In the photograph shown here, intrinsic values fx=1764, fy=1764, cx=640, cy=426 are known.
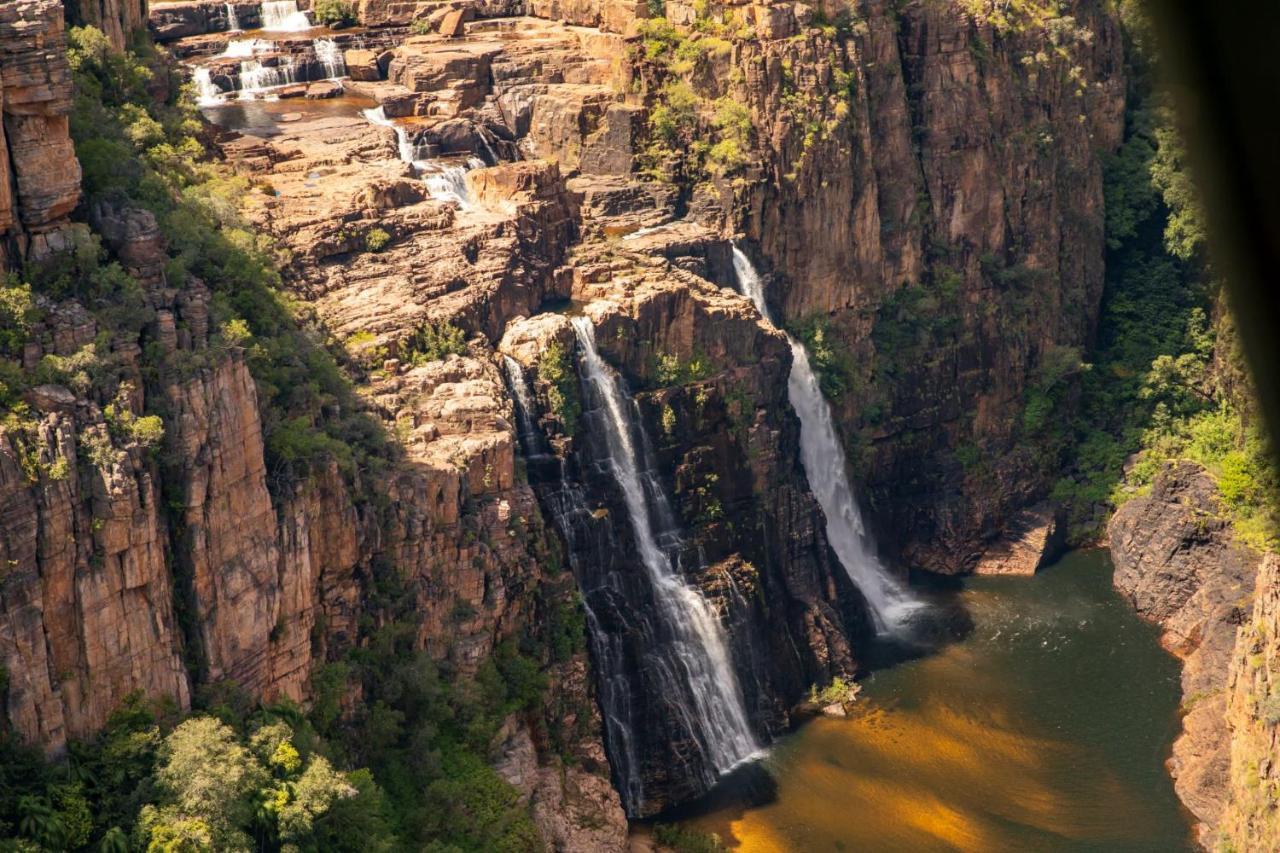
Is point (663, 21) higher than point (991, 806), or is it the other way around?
Answer: point (663, 21)

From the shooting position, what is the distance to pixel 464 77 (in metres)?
68.6

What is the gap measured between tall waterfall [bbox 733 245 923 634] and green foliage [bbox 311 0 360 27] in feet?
65.4

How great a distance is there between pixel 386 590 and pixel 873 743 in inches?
769

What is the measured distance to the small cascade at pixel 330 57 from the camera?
70188 mm

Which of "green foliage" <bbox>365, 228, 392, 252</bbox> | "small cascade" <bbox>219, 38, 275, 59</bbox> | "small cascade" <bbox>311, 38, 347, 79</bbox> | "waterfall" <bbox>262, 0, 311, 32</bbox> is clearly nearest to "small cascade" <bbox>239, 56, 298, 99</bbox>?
"small cascade" <bbox>219, 38, 275, 59</bbox>

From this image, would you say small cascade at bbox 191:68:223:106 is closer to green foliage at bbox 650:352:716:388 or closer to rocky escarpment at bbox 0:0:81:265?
green foliage at bbox 650:352:716:388

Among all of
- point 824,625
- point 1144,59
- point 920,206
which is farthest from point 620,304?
point 1144,59

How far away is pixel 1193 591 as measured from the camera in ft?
217

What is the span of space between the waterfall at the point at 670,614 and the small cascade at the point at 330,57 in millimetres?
18820

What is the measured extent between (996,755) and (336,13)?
40.1 metres

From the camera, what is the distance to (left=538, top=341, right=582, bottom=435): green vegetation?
2192 inches

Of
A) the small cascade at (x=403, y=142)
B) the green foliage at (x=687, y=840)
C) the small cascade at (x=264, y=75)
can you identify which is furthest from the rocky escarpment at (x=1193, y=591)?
the small cascade at (x=264, y=75)

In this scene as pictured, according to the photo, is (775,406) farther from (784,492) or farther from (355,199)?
(355,199)

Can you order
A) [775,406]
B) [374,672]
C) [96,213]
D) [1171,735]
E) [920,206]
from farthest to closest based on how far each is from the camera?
[920,206]
[775,406]
[1171,735]
[374,672]
[96,213]
